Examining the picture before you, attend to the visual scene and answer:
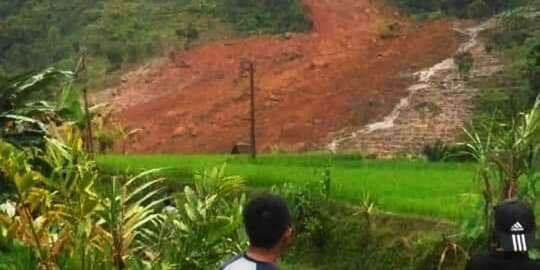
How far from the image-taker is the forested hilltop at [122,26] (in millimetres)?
34688

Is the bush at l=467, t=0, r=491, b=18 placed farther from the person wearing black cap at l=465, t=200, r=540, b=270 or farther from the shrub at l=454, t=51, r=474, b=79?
the person wearing black cap at l=465, t=200, r=540, b=270

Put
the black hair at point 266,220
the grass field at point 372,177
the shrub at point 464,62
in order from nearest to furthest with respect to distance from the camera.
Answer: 1. the black hair at point 266,220
2. the grass field at point 372,177
3. the shrub at point 464,62

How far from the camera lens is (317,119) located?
30203 millimetres

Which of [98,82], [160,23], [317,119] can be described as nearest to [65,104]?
[317,119]

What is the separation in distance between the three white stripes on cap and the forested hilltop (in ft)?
98.9

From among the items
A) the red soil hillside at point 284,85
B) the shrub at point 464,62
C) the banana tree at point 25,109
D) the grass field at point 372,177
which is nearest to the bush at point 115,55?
the red soil hillside at point 284,85

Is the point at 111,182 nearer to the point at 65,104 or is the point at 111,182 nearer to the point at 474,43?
the point at 65,104

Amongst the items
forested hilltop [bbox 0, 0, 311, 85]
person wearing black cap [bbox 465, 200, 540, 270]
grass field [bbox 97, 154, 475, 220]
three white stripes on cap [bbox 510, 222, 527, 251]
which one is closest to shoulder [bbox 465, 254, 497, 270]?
person wearing black cap [bbox 465, 200, 540, 270]

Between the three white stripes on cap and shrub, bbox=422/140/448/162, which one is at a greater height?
the three white stripes on cap

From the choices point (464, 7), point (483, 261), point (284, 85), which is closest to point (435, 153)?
point (284, 85)

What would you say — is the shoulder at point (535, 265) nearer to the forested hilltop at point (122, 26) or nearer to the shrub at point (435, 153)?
the shrub at point (435, 153)

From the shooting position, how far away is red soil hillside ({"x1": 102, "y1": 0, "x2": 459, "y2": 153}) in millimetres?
29938

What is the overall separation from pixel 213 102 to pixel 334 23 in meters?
6.86

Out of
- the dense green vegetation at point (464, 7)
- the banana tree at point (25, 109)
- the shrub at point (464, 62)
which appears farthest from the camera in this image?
the dense green vegetation at point (464, 7)
